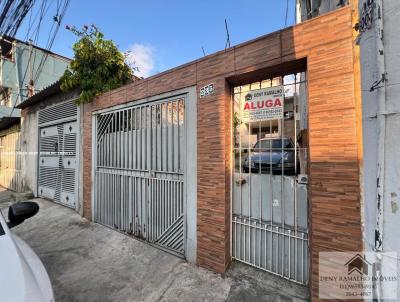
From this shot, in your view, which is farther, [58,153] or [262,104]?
[58,153]

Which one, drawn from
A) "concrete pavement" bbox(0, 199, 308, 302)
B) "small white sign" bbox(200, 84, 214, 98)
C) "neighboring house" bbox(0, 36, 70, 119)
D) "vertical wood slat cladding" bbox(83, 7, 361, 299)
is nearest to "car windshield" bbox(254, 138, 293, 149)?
"vertical wood slat cladding" bbox(83, 7, 361, 299)

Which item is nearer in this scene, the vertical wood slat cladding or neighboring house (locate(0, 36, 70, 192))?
the vertical wood slat cladding

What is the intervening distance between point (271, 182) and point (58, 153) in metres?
7.17

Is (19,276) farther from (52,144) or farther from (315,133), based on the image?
(52,144)

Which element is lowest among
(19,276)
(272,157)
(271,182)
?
(19,276)

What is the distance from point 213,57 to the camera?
11.3 feet

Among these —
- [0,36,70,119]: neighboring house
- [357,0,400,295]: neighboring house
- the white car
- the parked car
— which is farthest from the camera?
[0,36,70,119]: neighboring house

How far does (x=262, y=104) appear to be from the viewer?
321 cm

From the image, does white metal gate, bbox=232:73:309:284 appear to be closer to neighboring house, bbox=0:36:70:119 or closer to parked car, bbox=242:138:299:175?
parked car, bbox=242:138:299:175

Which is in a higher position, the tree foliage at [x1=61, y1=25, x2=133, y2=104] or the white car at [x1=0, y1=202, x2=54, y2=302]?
the tree foliage at [x1=61, y1=25, x2=133, y2=104]

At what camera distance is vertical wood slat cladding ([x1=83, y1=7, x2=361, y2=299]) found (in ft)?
7.64

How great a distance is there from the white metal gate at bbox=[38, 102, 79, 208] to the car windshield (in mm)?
5507

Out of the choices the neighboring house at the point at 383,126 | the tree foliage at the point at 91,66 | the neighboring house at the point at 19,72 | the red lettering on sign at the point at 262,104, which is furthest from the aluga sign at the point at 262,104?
the neighboring house at the point at 19,72

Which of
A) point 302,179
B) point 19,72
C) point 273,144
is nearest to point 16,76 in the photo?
point 19,72
